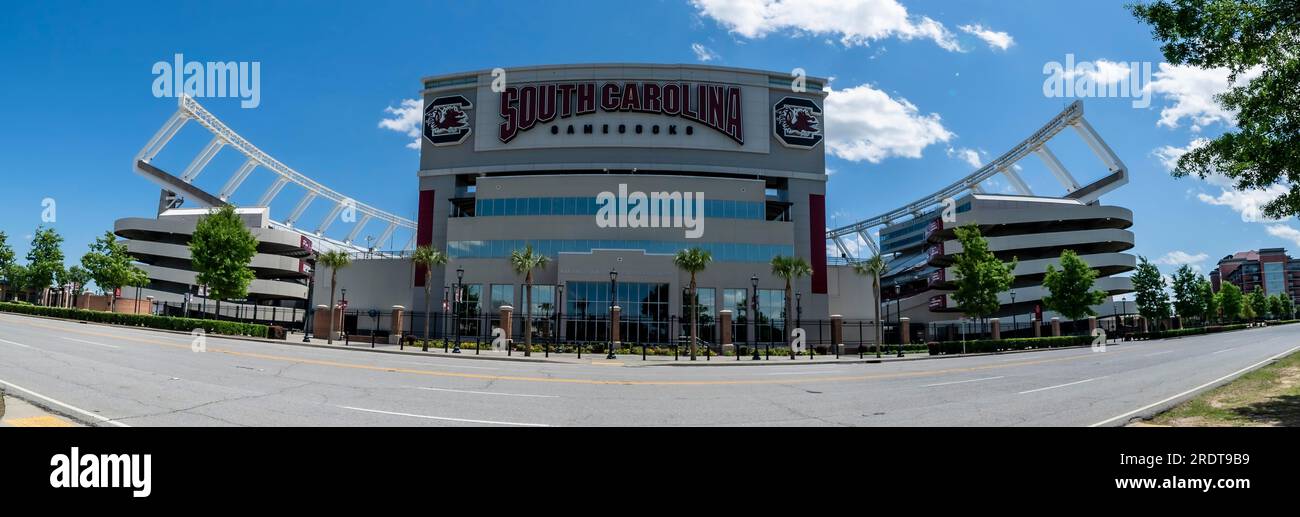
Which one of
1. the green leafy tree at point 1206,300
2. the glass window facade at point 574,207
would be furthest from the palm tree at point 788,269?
the green leafy tree at point 1206,300

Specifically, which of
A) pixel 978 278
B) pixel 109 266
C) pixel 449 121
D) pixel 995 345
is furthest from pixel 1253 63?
pixel 109 266

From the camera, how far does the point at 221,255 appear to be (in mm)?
50781

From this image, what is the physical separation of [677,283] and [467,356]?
22967 millimetres

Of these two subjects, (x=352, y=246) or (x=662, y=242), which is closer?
(x=662, y=242)

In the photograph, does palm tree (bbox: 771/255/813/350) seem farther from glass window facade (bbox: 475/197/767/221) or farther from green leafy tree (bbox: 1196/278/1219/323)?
green leafy tree (bbox: 1196/278/1219/323)

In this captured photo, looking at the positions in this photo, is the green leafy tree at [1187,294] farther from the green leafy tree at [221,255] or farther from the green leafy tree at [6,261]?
the green leafy tree at [6,261]

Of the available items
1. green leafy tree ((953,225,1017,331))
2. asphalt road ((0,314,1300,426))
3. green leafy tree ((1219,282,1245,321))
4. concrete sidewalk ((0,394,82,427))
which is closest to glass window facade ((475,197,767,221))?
green leafy tree ((953,225,1017,331))

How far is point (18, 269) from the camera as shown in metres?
69.1

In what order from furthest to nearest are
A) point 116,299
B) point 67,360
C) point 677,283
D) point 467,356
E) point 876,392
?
point 116,299 → point 677,283 → point 467,356 → point 67,360 → point 876,392

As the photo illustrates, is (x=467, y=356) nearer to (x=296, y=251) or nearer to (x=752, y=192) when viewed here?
(x=752, y=192)

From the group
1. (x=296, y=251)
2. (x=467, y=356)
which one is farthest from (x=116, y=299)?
(x=467, y=356)

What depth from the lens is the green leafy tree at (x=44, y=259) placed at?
208ft

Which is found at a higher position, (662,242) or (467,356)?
(662,242)

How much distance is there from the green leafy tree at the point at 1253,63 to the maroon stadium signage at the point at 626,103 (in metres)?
45.2
